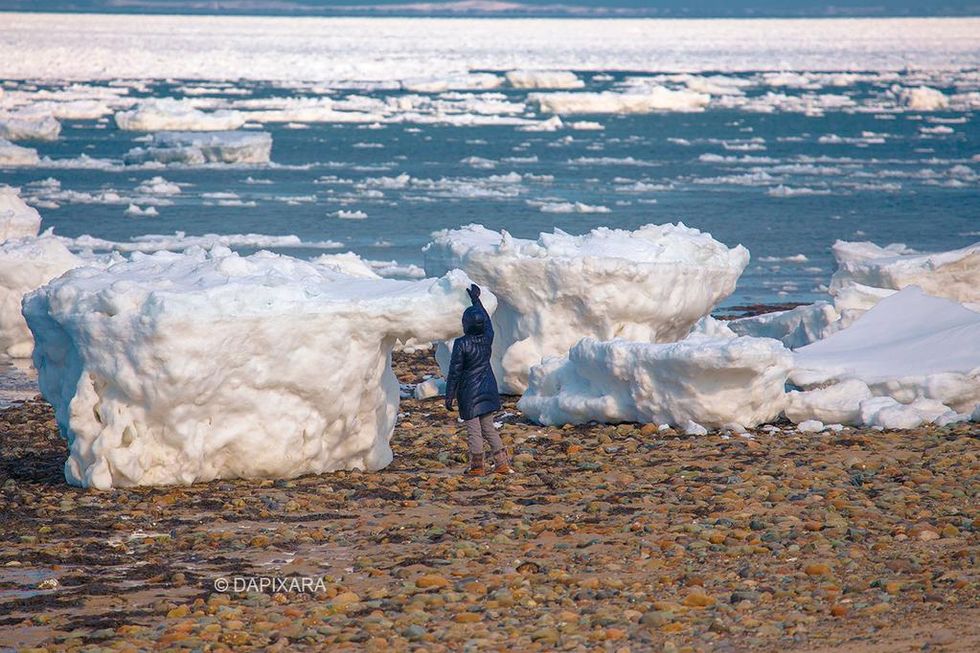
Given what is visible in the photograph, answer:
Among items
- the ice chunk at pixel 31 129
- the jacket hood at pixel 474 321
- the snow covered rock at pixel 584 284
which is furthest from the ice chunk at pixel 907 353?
the ice chunk at pixel 31 129

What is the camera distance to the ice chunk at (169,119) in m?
51.1

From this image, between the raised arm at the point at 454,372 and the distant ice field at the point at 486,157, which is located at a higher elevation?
the raised arm at the point at 454,372

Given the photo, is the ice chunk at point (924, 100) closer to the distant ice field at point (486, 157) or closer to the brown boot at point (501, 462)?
the distant ice field at point (486, 157)

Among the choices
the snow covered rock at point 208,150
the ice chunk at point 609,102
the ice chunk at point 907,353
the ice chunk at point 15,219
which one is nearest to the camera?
the ice chunk at point 907,353

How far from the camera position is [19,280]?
16406 millimetres

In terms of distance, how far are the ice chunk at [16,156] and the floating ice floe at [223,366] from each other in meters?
33.1

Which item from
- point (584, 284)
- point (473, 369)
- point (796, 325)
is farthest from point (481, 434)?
point (796, 325)

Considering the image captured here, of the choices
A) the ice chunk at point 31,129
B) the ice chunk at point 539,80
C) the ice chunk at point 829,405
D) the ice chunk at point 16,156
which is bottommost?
the ice chunk at point 539,80

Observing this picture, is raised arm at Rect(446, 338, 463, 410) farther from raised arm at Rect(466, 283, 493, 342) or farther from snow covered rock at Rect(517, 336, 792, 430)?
snow covered rock at Rect(517, 336, 792, 430)

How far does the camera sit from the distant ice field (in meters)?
Result: 30.7

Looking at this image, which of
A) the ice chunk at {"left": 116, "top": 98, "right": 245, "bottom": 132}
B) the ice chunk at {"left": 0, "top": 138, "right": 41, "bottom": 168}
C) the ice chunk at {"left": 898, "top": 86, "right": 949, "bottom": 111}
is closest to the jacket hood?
the ice chunk at {"left": 0, "top": 138, "right": 41, "bottom": 168}

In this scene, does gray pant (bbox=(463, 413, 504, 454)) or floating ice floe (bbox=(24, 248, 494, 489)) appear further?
gray pant (bbox=(463, 413, 504, 454))

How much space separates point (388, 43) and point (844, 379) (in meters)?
149

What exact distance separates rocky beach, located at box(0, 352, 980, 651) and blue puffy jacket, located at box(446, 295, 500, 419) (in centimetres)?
48
